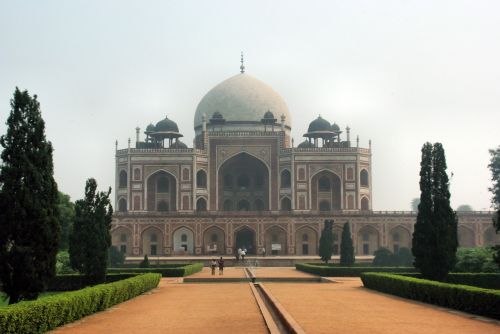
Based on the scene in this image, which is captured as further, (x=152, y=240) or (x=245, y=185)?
(x=245, y=185)

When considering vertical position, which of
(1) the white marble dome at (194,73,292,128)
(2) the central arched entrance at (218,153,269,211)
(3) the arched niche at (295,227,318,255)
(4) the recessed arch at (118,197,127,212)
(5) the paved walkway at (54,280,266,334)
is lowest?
(5) the paved walkway at (54,280,266,334)

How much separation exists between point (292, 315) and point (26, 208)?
18.1 feet

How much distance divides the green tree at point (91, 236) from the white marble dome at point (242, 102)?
113 feet

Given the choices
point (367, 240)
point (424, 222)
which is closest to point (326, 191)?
point (367, 240)

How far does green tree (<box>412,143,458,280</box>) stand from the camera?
63.8 feet

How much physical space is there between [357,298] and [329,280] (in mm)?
7718

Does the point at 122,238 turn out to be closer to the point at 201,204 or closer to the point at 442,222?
the point at 201,204

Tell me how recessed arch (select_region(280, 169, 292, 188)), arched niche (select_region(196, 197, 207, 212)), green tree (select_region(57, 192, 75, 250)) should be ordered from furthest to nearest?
recessed arch (select_region(280, 169, 292, 188)) < arched niche (select_region(196, 197, 207, 212)) < green tree (select_region(57, 192, 75, 250))

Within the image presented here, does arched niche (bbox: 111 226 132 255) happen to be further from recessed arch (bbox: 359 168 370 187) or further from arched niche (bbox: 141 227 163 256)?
recessed arch (bbox: 359 168 370 187)

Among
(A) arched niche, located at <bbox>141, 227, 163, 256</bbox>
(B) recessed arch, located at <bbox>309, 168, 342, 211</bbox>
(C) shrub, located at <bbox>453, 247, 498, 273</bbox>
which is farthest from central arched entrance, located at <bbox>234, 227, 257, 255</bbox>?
(C) shrub, located at <bbox>453, 247, 498, 273</bbox>

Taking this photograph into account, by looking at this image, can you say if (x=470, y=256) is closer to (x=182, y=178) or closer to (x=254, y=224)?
(x=254, y=224)

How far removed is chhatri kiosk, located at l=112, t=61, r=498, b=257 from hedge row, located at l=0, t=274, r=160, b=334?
31.0 m

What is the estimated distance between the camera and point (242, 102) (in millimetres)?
55844

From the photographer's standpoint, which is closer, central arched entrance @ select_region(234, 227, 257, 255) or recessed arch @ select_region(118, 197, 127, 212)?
central arched entrance @ select_region(234, 227, 257, 255)
